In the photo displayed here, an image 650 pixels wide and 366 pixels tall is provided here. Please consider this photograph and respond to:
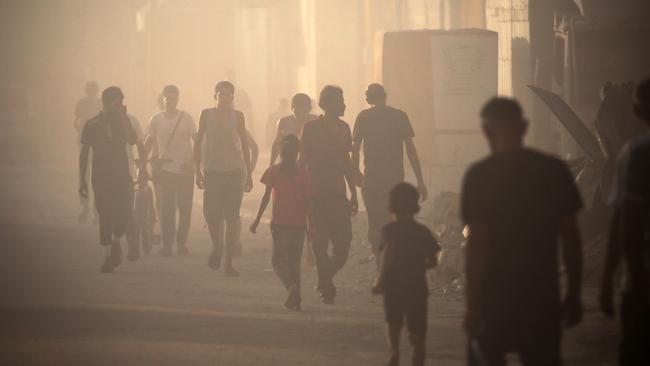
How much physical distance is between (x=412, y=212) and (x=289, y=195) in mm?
3679

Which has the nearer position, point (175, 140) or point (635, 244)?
point (635, 244)

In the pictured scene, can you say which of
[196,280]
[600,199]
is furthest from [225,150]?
[600,199]

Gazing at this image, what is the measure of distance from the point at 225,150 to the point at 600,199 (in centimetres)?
352

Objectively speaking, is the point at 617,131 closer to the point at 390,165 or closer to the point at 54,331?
the point at 390,165

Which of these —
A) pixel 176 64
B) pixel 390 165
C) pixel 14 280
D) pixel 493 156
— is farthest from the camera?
pixel 176 64

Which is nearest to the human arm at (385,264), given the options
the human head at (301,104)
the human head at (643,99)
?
the human head at (643,99)

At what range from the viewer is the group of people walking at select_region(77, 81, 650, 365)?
20.2 feet

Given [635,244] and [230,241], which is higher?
[635,244]

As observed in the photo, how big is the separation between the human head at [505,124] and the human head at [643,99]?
30.2 inches

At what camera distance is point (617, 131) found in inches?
511

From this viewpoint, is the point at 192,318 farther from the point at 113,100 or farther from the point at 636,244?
the point at 636,244

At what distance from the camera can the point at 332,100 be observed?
1216cm

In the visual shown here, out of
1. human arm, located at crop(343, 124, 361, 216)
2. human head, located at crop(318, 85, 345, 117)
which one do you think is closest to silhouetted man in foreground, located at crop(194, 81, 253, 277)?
human arm, located at crop(343, 124, 361, 216)

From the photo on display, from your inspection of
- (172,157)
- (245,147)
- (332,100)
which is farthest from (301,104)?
(172,157)
